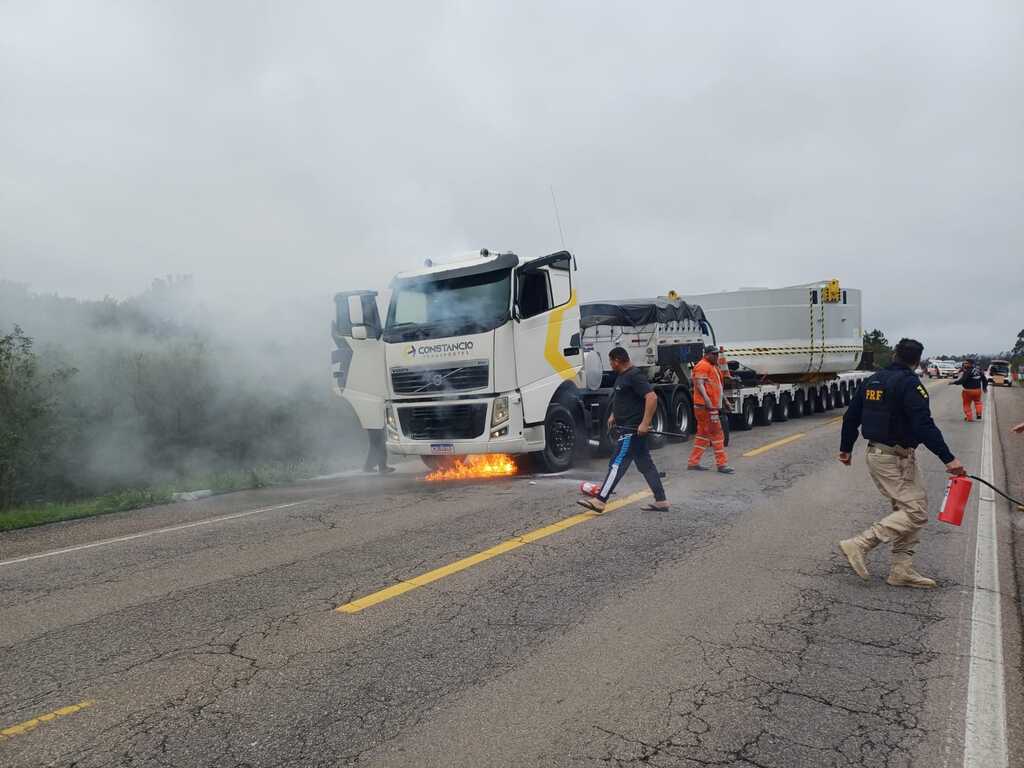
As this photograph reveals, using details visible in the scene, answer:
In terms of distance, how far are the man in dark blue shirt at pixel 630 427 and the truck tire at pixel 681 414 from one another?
695 centimetres

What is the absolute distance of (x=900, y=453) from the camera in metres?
5.20

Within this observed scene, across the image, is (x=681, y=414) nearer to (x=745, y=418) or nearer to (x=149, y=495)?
(x=745, y=418)

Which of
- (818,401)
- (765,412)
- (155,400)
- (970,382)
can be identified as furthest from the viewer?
(818,401)

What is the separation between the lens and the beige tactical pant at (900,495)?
5.03 meters

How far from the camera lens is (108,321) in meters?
12.1

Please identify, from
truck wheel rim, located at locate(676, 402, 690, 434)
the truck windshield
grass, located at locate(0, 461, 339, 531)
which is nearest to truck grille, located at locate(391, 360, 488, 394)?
the truck windshield

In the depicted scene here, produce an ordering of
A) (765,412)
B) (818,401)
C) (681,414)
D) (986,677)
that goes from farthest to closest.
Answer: (818,401) → (765,412) → (681,414) → (986,677)

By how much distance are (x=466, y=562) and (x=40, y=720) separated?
296cm

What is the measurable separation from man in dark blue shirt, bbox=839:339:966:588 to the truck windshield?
5.09 m

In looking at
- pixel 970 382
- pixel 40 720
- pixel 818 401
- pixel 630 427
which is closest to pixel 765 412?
pixel 818 401

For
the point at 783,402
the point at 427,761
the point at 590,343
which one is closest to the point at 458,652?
the point at 427,761

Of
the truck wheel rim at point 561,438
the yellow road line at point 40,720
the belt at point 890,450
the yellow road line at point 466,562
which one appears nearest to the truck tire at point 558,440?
the truck wheel rim at point 561,438

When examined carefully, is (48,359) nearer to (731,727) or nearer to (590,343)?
(590,343)

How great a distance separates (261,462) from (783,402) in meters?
13.4
